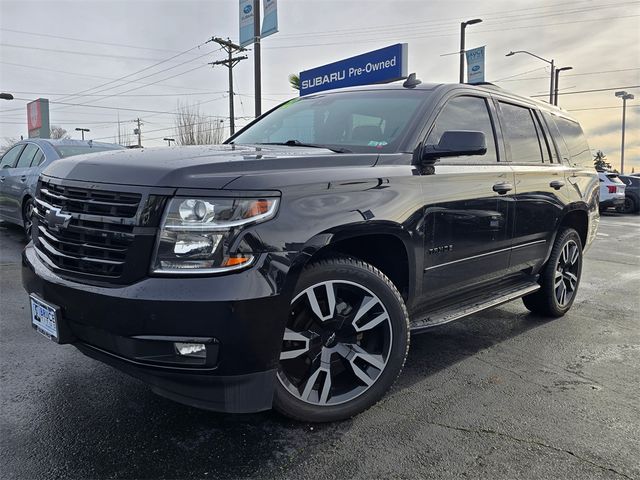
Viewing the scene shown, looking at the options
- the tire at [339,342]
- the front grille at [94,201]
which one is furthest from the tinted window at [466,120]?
the front grille at [94,201]

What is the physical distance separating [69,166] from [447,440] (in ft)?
7.80

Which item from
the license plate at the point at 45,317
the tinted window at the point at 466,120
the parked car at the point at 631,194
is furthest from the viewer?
the parked car at the point at 631,194

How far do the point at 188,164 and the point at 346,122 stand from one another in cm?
151

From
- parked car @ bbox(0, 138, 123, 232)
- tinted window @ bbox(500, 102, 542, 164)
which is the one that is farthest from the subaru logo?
parked car @ bbox(0, 138, 123, 232)

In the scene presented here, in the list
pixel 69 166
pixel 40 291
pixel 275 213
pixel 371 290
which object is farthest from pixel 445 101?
pixel 40 291

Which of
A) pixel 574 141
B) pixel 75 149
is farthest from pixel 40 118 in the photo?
pixel 574 141

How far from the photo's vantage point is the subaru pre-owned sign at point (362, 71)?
16.5 metres

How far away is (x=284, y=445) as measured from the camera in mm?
2494

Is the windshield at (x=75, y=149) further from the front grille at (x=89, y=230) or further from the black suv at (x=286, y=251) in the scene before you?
the front grille at (x=89, y=230)

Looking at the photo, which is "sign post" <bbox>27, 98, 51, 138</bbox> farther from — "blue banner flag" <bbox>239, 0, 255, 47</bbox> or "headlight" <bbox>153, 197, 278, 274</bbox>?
"headlight" <bbox>153, 197, 278, 274</bbox>

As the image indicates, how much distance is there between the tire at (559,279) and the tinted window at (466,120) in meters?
1.38

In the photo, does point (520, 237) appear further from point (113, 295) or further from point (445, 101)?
point (113, 295)

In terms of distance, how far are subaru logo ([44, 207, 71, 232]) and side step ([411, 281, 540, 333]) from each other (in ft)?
6.42

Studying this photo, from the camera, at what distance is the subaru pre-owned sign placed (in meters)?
16.5
